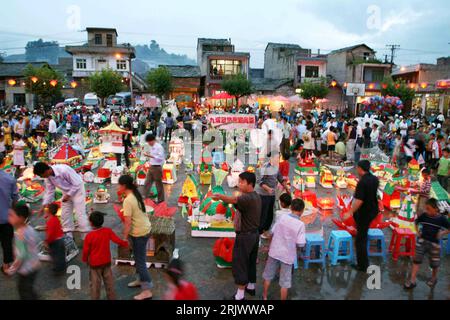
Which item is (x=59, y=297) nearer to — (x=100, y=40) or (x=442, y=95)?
(x=442, y=95)

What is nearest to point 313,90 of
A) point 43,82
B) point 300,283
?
point 43,82

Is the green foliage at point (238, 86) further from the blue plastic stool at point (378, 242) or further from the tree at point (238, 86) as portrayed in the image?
the blue plastic stool at point (378, 242)

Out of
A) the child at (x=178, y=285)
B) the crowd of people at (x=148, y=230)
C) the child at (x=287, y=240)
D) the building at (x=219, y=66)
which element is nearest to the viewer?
the child at (x=178, y=285)

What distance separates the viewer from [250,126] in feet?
39.5

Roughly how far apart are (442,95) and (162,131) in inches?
932

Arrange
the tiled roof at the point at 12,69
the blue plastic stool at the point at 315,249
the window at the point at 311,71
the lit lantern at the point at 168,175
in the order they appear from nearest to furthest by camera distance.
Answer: the blue plastic stool at the point at 315,249, the lit lantern at the point at 168,175, the tiled roof at the point at 12,69, the window at the point at 311,71

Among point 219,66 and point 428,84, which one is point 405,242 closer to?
point 428,84

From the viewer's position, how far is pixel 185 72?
42656 millimetres

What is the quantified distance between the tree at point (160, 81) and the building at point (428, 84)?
22673 mm

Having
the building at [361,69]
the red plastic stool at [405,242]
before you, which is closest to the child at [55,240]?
the red plastic stool at [405,242]

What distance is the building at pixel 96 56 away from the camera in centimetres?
4234

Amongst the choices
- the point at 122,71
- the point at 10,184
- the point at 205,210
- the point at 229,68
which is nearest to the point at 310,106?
the point at 229,68

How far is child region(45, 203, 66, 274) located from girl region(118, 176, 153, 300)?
123 cm

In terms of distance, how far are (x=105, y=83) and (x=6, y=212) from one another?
31950 millimetres
